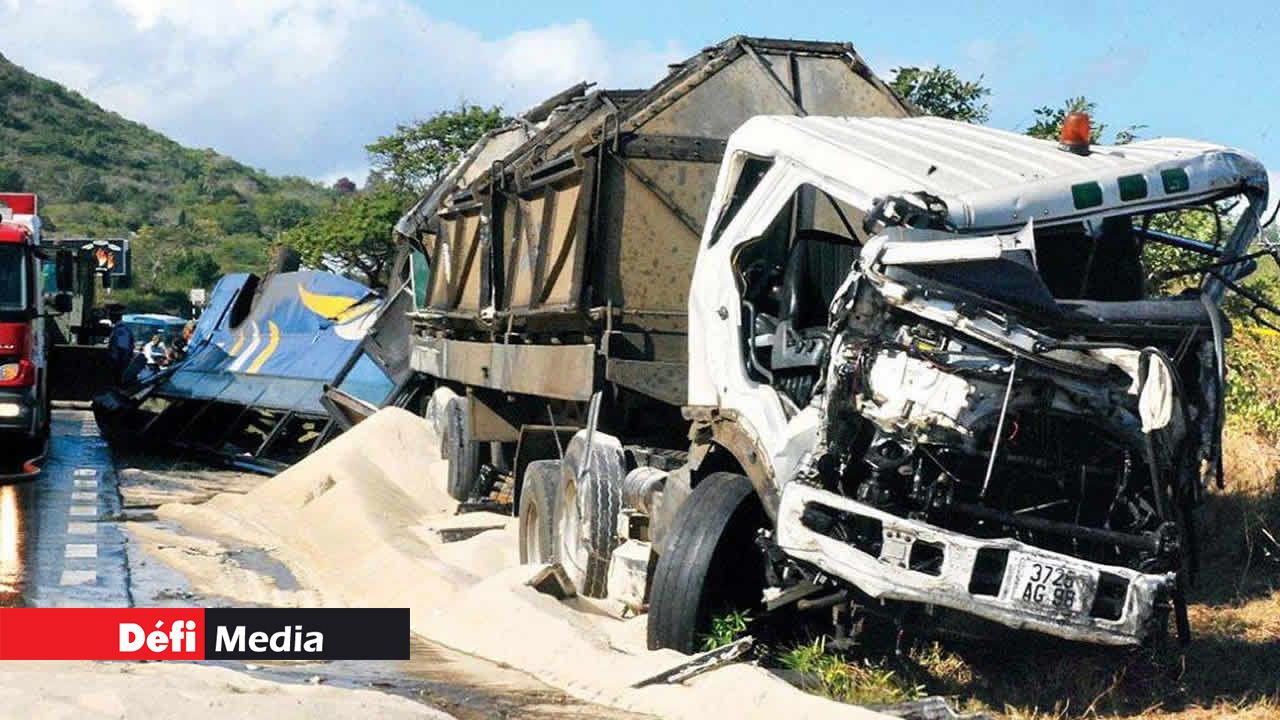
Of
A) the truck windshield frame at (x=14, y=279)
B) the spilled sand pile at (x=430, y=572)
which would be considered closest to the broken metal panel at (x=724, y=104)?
the spilled sand pile at (x=430, y=572)

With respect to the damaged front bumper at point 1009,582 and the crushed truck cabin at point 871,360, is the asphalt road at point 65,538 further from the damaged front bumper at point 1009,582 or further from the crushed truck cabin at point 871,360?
the damaged front bumper at point 1009,582

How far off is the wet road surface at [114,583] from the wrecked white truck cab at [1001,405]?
0.88 m

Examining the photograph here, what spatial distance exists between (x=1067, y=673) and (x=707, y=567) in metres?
1.71

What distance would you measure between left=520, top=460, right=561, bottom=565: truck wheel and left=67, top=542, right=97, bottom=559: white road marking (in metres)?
3.34

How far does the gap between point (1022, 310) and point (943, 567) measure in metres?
1.05

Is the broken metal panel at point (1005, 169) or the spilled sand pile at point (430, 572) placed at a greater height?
the broken metal panel at point (1005, 169)

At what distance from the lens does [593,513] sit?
1090cm

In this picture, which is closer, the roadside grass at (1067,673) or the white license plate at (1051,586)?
the white license plate at (1051,586)

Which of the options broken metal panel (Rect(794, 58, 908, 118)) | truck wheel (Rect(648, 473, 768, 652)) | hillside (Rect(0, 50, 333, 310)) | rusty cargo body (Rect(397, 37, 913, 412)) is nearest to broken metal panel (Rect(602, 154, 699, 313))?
rusty cargo body (Rect(397, 37, 913, 412))

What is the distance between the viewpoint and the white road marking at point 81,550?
13487 mm

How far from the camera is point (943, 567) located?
24.2 feet

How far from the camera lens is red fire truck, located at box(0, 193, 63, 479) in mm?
18922

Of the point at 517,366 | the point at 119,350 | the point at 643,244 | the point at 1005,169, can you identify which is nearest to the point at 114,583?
the point at 517,366

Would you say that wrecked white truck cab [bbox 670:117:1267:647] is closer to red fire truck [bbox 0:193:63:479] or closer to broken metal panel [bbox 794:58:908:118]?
broken metal panel [bbox 794:58:908:118]
